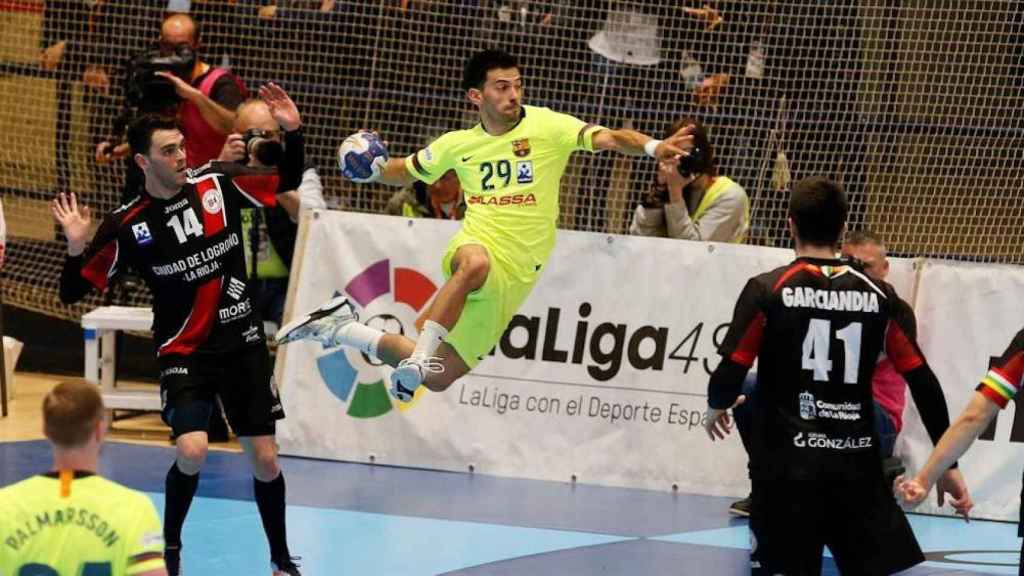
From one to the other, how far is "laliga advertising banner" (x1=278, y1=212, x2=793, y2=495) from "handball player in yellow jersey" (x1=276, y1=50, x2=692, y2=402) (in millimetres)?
1476

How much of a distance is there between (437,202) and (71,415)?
7.08 metres

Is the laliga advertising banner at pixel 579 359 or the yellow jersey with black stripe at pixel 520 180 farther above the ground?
the yellow jersey with black stripe at pixel 520 180

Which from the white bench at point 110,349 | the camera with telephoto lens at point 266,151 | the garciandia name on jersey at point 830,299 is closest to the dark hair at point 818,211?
the garciandia name on jersey at point 830,299

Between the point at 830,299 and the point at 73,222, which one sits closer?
the point at 830,299

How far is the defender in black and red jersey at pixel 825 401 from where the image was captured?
5203 mm

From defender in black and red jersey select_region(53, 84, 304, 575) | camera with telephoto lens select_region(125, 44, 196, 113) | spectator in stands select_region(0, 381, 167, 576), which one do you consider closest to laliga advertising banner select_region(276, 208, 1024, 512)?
camera with telephoto lens select_region(125, 44, 196, 113)

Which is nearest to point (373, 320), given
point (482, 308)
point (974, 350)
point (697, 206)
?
point (482, 308)

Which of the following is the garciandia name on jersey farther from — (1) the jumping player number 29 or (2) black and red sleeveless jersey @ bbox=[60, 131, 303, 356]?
(1) the jumping player number 29

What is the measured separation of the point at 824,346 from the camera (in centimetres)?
520

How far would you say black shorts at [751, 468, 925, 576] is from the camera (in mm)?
5195

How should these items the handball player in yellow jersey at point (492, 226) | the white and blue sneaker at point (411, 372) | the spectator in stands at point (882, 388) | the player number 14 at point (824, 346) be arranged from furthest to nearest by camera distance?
the spectator in stands at point (882, 388) < the handball player in yellow jersey at point (492, 226) < the white and blue sneaker at point (411, 372) < the player number 14 at point (824, 346)

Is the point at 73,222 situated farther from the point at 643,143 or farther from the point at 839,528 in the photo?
the point at 839,528

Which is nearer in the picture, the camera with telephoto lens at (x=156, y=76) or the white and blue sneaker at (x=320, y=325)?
the white and blue sneaker at (x=320, y=325)

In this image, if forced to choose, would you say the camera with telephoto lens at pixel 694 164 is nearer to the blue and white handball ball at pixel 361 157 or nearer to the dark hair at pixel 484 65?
the dark hair at pixel 484 65
